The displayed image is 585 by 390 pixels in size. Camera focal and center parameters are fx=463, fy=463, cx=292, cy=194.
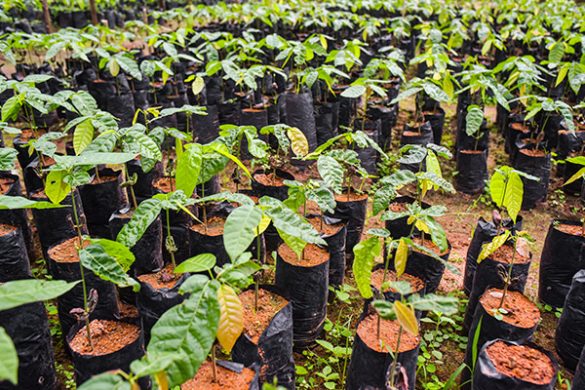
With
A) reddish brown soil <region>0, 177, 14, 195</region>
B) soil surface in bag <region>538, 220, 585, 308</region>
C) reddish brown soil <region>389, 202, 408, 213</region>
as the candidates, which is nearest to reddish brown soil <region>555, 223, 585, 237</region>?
soil surface in bag <region>538, 220, 585, 308</region>

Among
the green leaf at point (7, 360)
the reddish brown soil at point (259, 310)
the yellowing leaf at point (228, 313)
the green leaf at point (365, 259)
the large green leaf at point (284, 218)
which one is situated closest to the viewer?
the green leaf at point (7, 360)

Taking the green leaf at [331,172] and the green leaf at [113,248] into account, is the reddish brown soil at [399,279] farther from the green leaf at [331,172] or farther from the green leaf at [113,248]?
the green leaf at [113,248]

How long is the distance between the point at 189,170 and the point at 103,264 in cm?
48

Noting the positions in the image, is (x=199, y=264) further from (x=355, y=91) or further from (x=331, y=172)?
(x=355, y=91)

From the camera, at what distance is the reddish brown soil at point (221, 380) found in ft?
5.14

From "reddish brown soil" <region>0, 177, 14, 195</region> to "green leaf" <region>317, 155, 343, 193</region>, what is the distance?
1.85m

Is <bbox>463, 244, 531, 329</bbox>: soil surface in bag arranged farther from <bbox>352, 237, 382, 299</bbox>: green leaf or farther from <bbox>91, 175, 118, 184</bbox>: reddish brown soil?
<bbox>91, 175, 118, 184</bbox>: reddish brown soil

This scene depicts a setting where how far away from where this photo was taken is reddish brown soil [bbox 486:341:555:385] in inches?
66.7

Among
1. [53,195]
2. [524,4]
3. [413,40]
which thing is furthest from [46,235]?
[524,4]

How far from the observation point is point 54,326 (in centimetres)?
242

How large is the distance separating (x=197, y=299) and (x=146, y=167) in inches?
39.8

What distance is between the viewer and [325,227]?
8.40 ft

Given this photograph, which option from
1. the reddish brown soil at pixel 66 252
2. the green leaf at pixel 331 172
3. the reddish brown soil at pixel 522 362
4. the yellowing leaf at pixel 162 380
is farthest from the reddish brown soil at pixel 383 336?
the reddish brown soil at pixel 66 252

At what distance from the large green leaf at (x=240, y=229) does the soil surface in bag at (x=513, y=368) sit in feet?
3.52
